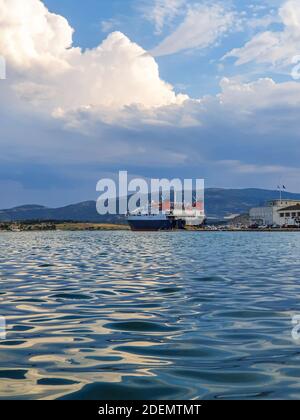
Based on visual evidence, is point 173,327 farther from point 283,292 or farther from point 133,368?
point 283,292

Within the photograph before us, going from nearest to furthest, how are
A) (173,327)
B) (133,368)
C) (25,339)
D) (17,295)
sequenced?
1. (133,368)
2. (25,339)
3. (173,327)
4. (17,295)

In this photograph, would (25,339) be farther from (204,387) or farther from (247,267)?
(247,267)

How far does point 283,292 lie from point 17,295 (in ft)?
32.6

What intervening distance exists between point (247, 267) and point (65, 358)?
78.7 feet

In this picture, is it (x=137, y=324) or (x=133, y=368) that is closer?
(x=133, y=368)

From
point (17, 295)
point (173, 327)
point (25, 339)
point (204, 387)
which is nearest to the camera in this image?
point (204, 387)

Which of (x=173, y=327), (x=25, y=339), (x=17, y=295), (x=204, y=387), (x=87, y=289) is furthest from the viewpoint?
(x=87, y=289)

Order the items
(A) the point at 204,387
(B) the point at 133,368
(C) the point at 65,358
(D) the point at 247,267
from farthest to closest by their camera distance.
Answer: (D) the point at 247,267, (C) the point at 65,358, (B) the point at 133,368, (A) the point at 204,387

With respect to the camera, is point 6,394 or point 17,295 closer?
point 6,394

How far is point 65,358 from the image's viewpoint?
401 inches

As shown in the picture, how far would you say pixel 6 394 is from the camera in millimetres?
8008

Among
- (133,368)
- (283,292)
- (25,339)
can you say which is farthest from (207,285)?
(133,368)

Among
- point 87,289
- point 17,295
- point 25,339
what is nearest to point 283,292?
point 87,289
